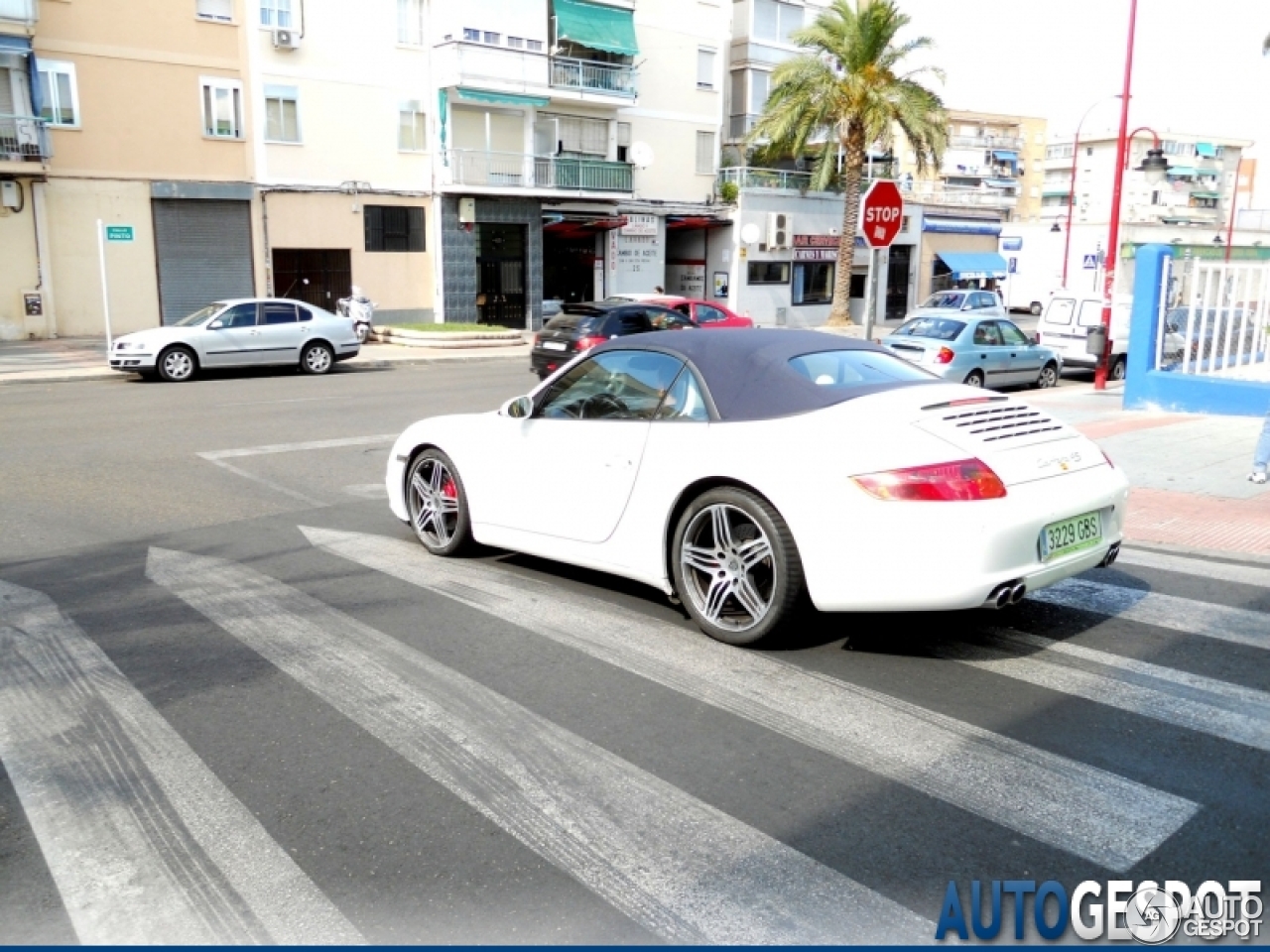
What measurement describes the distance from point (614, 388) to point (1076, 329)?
18827 millimetres

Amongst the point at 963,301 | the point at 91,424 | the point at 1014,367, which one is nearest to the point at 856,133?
→ the point at 963,301

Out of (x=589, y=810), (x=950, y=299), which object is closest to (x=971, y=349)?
(x=589, y=810)

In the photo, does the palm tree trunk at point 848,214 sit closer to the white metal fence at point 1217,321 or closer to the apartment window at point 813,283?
the apartment window at point 813,283

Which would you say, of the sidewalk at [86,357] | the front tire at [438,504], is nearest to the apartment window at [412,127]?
the sidewalk at [86,357]

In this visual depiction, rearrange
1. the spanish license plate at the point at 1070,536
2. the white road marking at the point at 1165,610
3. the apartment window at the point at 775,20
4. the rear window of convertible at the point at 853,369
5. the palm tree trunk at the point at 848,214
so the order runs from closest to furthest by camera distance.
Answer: the spanish license plate at the point at 1070,536
the white road marking at the point at 1165,610
the rear window of convertible at the point at 853,369
the palm tree trunk at the point at 848,214
the apartment window at the point at 775,20

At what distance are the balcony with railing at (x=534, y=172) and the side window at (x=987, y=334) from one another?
1975 cm

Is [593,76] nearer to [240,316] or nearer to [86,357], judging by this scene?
[86,357]

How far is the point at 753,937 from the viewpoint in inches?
119

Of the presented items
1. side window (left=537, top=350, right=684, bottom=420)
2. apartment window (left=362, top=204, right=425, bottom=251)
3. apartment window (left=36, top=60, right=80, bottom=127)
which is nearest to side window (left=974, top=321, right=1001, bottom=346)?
side window (left=537, top=350, right=684, bottom=420)

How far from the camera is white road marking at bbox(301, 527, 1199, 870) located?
12.0ft

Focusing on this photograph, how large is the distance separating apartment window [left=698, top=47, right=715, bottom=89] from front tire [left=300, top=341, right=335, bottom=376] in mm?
24725

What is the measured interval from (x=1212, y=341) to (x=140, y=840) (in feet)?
48.8

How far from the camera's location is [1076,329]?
888 inches

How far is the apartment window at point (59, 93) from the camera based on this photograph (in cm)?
2703
